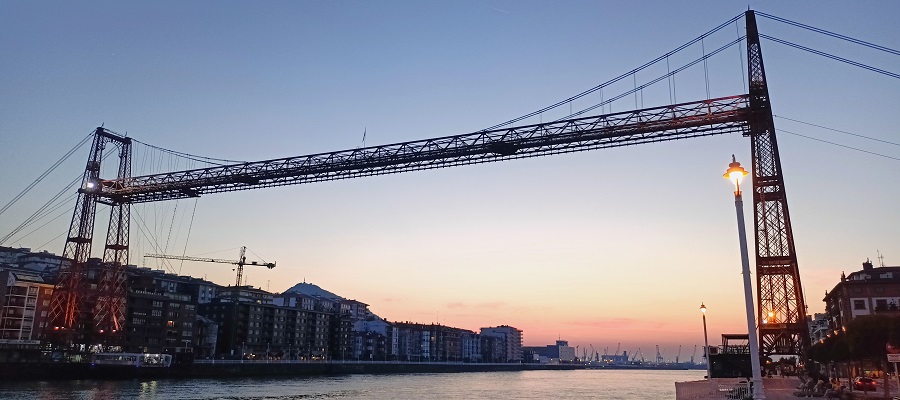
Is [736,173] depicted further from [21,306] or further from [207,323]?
[207,323]

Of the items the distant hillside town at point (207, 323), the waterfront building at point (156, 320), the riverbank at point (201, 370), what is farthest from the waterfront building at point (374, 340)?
the waterfront building at point (156, 320)

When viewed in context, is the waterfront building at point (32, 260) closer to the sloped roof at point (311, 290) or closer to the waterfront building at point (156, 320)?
the waterfront building at point (156, 320)

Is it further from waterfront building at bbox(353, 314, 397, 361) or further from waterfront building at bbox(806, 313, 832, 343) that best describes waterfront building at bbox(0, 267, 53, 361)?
waterfront building at bbox(806, 313, 832, 343)

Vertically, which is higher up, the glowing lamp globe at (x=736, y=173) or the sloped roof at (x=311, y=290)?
the sloped roof at (x=311, y=290)

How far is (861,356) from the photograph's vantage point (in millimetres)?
28078

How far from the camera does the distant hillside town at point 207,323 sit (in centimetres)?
7606

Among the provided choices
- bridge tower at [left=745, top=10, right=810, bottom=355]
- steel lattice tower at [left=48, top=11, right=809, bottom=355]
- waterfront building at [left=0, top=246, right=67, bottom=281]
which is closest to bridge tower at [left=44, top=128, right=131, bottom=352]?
steel lattice tower at [left=48, top=11, right=809, bottom=355]

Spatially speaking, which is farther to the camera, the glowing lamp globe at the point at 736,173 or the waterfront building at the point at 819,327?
the waterfront building at the point at 819,327

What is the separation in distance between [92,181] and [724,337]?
54.4 meters

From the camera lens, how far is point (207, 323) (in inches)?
3989

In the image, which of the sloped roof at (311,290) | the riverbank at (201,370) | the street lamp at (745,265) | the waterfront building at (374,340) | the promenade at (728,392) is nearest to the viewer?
the street lamp at (745,265)

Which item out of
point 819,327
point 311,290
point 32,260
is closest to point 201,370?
point 32,260

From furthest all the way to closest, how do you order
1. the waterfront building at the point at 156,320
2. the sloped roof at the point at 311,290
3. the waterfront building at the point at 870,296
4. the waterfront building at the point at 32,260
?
the sloped roof at the point at 311,290 → the waterfront building at the point at 32,260 → the waterfront building at the point at 156,320 → the waterfront building at the point at 870,296

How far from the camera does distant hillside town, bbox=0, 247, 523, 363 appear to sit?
76062mm
